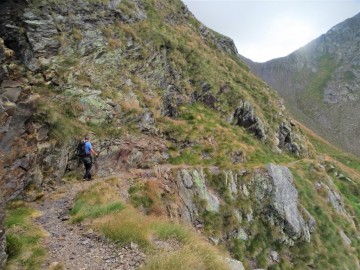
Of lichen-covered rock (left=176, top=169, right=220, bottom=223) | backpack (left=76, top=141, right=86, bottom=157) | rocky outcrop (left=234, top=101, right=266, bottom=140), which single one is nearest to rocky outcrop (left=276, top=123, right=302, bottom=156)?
rocky outcrop (left=234, top=101, right=266, bottom=140)

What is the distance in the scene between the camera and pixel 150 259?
9.36m

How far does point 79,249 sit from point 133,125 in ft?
48.5

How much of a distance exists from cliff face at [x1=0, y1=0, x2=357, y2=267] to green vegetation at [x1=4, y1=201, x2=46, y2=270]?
162 centimetres

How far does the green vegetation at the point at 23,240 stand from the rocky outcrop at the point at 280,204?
16.7 meters

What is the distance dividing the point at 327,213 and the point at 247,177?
27.6 feet

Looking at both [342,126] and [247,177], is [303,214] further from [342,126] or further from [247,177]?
[342,126]

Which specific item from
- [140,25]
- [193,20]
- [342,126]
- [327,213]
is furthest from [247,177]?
[342,126]

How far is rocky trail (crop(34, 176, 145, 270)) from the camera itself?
960cm

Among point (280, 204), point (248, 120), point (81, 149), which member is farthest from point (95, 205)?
point (248, 120)

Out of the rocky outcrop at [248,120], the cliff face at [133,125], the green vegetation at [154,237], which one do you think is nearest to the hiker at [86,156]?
the cliff face at [133,125]

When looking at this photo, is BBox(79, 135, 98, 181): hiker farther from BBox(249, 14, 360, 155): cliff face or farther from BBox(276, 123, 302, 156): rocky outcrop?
BBox(249, 14, 360, 155): cliff face

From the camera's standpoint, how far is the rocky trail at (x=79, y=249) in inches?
378

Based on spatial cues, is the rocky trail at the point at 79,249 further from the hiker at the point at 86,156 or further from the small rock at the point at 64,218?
the hiker at the point at 86,156

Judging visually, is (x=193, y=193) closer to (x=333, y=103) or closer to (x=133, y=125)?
(x=133, y=125)
